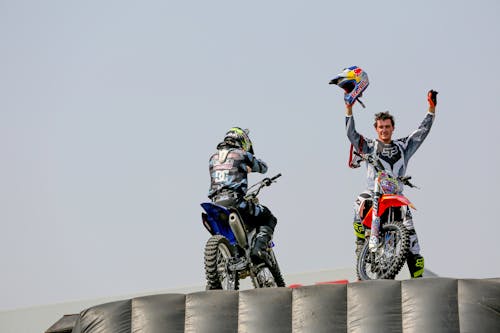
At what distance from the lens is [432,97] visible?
11602 millimetres

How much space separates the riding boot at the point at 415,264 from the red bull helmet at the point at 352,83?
1.82m

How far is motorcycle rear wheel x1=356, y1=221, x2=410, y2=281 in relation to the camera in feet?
35.8

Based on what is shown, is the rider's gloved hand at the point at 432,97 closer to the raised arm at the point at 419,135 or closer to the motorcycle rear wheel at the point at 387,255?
the raised arm at the point at 419,135

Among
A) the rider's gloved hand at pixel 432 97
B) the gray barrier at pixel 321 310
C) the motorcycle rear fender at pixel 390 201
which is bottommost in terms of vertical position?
the gray barrier at pixel 321 310

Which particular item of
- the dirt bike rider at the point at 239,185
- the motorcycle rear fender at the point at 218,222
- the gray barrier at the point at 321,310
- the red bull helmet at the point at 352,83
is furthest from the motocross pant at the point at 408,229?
the motorcycle rear fender at the point at 218,222

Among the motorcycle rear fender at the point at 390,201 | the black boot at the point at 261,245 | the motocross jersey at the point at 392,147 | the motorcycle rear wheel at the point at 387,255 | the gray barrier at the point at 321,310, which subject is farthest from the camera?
the motocross jersey at the point at 392,147

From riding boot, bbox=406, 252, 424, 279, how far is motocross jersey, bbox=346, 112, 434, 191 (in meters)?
0.90

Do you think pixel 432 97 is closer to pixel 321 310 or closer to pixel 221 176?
pixel 221 176

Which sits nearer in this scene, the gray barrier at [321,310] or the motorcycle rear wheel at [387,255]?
the gray barrier at [321,310]

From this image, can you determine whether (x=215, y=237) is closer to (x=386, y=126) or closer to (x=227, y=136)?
(x=227, y=136)

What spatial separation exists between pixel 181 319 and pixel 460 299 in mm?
2968

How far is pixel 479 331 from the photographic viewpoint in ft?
34.4

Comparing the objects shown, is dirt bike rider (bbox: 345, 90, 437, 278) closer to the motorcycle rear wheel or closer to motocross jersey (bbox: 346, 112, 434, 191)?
motocross jersey (bbox: 346, 112, 434, 191)

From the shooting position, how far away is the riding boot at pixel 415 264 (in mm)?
11141
